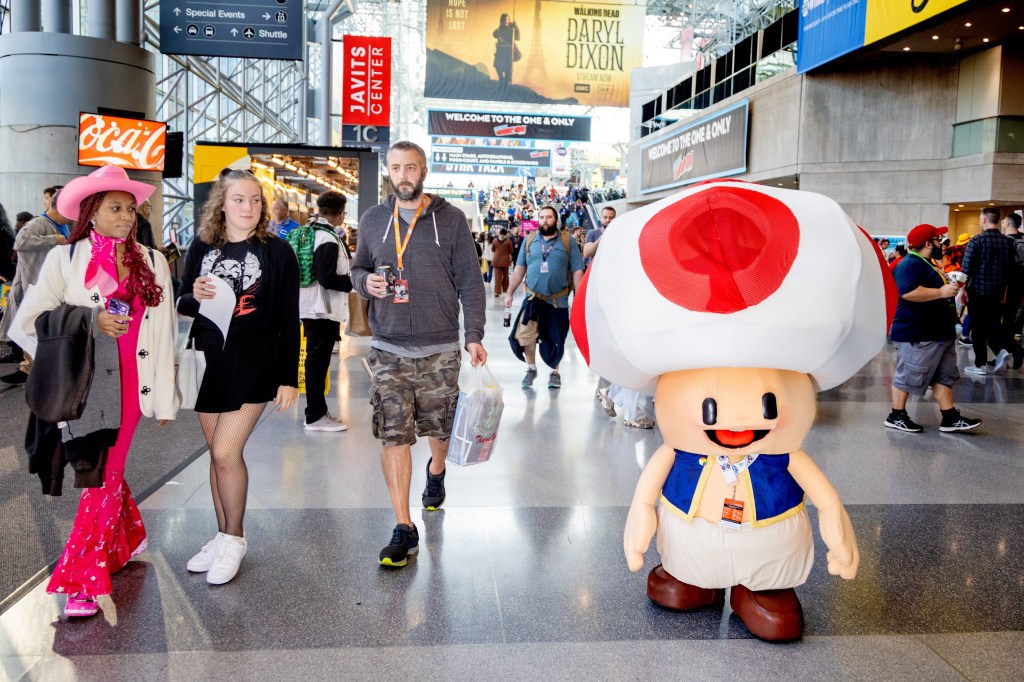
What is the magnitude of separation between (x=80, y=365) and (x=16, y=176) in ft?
33.1

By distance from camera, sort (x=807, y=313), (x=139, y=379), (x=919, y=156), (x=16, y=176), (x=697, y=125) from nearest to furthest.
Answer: (x=807, y=313)
(x=139, y=379)
(x=16, y=176)
(x=919, y=156)
(x=697, y=125)

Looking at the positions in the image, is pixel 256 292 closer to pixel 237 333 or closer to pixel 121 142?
pixel 237 333

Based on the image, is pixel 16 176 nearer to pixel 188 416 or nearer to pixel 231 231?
pixel 188 416

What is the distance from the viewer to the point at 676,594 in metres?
3.15

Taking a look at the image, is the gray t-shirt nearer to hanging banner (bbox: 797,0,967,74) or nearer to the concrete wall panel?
hanging banner (bbox: 797,0,967,74)

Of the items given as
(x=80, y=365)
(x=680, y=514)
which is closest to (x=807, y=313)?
(x=680, y=514)

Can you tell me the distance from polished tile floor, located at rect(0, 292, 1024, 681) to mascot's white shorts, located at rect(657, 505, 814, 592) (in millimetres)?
224

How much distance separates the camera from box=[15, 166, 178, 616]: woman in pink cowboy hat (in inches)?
120

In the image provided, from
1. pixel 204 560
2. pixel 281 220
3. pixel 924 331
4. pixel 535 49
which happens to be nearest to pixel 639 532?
pixel 204 560

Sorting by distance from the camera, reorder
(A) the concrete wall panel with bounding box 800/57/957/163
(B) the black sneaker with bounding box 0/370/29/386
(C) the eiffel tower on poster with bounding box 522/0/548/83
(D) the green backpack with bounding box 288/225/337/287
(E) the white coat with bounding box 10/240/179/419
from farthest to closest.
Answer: (C) the eiffel tower on poster with bounding box 522/0/548/83, (A) the concrete wall panel with bounding box 800/57/957/163, (B) the black sneaker with bounding box 0/370/29/386, (D) the green backpack with bounding box 288/225/337/287, (E) the white coat with bounding box 10/240/179/419

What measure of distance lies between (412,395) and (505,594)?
95 centimetres

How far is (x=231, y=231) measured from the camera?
3398mm

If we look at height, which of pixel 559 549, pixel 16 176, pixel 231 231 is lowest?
pixel 559 549

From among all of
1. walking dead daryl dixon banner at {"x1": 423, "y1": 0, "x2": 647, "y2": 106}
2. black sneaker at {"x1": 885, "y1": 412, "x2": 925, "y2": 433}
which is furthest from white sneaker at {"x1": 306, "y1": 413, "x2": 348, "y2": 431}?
walking dead daryl dixon banner at {"x1": 423, "y1": 0, "x2": 647, "y2": 106}
